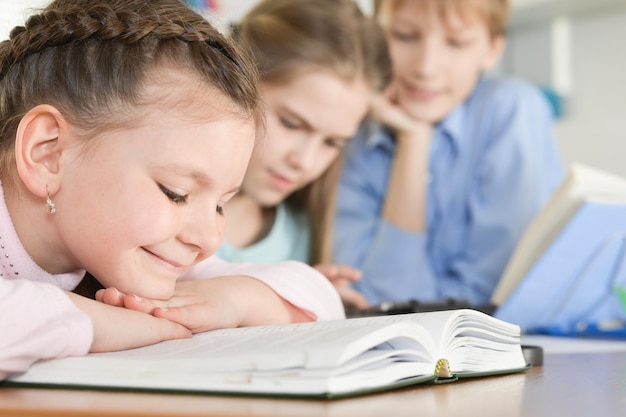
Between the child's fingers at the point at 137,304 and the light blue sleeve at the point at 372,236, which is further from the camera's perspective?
the light blue sleeve at the point at 372,236

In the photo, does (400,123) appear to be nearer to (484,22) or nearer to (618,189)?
(484,22)

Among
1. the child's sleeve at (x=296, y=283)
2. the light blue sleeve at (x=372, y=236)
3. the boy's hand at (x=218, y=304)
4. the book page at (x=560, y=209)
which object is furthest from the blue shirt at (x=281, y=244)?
the boy's hand at (x=218, y=304)

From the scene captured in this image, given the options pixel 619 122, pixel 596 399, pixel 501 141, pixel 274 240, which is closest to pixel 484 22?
pixel 501 141

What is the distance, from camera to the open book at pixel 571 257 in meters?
1.41

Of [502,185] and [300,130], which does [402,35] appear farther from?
[300,130]

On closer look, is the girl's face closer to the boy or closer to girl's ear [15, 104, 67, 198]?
the boy

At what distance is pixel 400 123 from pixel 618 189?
2.21 feet

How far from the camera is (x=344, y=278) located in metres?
1.52

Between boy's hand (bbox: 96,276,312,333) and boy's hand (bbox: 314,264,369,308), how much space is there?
48 centimetres

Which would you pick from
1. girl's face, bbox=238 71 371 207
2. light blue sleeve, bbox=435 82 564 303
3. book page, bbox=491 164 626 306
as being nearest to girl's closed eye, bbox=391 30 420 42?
light blue sleeve, bbox=435 82 564 303

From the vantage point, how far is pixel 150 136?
2.70ft

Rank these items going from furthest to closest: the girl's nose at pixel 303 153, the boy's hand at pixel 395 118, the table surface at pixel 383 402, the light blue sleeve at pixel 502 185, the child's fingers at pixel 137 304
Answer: the boy's hand at pixel 395 118
the light blue sleeve at pixel 502 185
the girl's nose at pixel 303 153
the child's fingers at pixel 137 304
the table surface at pixel 383 402

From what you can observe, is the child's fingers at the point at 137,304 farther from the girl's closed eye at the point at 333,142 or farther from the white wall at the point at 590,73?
the white wall at the point at 590,73

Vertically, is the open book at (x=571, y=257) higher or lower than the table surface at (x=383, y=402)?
higher
